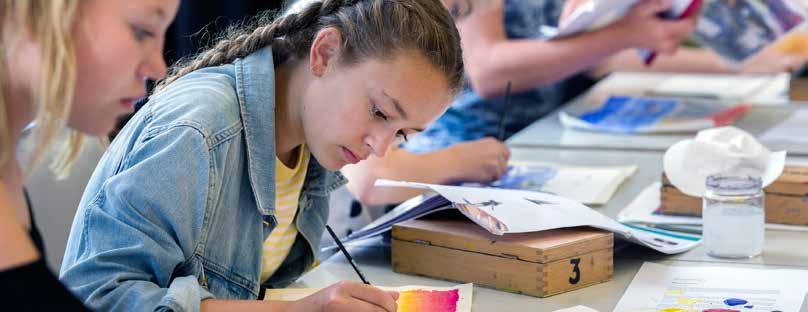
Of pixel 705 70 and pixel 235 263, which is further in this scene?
pixel 705 70

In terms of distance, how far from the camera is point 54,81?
965mm

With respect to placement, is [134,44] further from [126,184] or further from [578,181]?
[578,181]

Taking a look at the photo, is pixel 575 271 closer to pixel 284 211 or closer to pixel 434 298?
pixel 434 298

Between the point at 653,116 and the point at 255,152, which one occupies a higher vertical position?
the point at 255,152

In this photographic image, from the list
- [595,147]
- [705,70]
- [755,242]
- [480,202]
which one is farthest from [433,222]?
[705,70]

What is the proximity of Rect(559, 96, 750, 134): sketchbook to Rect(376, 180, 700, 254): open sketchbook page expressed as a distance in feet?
3.00

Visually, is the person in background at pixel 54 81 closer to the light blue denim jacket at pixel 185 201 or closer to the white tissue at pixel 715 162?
the light blue denim jacket at pixel 185 201

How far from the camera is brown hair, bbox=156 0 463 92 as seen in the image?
1483 mm

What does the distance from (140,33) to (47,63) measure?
13 cm

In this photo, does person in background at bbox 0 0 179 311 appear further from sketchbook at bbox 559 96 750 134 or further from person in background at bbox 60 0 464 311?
sketchbook at bbox 559 96 750 134

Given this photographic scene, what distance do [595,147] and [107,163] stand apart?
51.3 inches

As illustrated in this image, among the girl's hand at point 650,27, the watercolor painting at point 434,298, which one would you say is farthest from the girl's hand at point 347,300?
the girl's hand at point 650,27

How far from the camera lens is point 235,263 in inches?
56.4

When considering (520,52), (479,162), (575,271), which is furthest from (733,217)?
(520,52)
